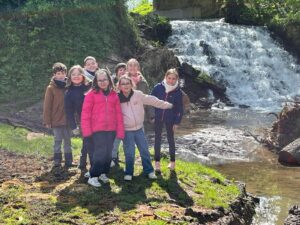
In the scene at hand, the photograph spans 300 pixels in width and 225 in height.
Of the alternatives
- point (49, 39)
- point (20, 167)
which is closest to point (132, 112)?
point (20, 167)

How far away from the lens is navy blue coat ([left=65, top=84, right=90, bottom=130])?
9570 mm

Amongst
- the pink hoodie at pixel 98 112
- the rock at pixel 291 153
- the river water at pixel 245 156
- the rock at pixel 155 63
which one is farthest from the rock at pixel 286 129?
the pink hoodie at pixel 98 112

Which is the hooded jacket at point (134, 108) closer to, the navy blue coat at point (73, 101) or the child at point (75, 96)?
the child at point (75, 96)

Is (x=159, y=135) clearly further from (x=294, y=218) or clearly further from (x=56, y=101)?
(x=294, y=218)

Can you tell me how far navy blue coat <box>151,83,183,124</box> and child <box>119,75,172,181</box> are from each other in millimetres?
419

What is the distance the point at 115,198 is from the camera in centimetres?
840

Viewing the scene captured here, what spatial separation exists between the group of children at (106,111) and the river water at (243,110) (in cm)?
279

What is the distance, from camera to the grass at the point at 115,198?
7.57m

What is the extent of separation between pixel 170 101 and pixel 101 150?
1799mm

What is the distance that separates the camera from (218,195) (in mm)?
9680

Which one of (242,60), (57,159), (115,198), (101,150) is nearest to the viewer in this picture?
(115,198)

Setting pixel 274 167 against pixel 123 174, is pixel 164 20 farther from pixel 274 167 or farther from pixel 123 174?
pixel 123 174

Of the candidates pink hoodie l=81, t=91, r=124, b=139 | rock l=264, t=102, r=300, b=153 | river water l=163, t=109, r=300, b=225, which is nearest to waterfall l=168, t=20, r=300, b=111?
river water l=163, t=109, r=300, b=225

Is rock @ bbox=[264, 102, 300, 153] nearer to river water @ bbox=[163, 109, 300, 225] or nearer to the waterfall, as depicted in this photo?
river water @ bbox=[163, 109, 300, 225]
